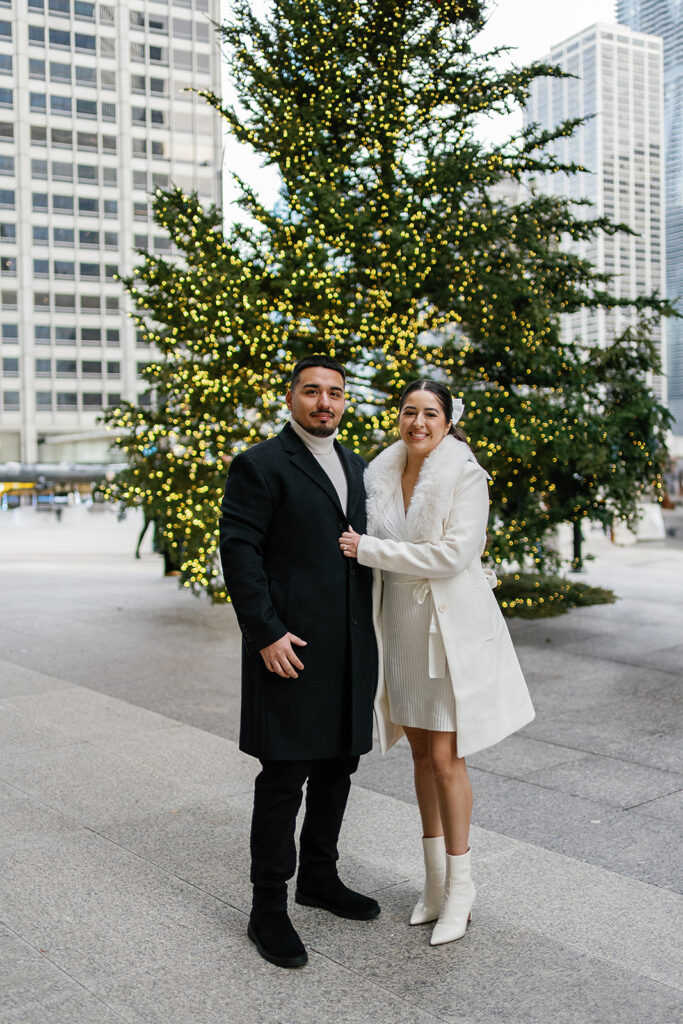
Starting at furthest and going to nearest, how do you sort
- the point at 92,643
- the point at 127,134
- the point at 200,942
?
1. the point at 127,134
2. the point at 92,643
3. the point at 200,942

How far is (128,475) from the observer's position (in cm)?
1098

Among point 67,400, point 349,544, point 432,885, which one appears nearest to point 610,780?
point 432,885

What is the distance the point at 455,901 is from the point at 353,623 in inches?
40.9

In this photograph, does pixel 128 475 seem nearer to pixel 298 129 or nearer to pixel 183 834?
pixel 298 129

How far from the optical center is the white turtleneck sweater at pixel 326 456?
143 inches

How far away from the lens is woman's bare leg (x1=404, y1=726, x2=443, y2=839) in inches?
145

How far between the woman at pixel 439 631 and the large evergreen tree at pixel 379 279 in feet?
21.1

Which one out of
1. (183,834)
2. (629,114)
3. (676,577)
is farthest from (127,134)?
(183,834)

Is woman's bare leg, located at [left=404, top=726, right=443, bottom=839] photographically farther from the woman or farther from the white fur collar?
the white fur collar

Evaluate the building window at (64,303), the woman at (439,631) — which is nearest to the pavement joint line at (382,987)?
the woman at (439,631)

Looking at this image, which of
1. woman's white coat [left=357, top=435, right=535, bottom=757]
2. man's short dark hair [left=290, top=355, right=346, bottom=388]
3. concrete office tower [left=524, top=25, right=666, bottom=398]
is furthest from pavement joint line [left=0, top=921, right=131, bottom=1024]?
concrete office tower [left=524, top=25, right=666, bottom=398]

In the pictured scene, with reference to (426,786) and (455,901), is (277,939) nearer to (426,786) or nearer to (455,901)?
(455,901)

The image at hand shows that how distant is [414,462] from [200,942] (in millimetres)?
1854

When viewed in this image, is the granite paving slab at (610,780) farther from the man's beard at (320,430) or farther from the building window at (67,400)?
the building window at (67,400)
